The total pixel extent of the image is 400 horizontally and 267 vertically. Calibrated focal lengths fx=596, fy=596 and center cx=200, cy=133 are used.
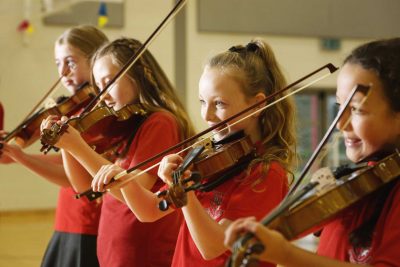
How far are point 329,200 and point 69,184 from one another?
51.5 inches

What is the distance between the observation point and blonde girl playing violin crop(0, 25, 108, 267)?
2.03 metres

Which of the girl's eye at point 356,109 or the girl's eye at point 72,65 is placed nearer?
the girl's eye at point 356,109

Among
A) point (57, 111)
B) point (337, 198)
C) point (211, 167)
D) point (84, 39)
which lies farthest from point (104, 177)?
point (84, 39)

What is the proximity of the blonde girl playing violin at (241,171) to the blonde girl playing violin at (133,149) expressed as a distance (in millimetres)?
Result: 207

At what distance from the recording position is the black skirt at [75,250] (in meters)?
2.02

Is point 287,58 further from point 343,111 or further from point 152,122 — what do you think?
point 343,111

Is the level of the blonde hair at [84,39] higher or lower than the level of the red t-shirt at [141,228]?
higher

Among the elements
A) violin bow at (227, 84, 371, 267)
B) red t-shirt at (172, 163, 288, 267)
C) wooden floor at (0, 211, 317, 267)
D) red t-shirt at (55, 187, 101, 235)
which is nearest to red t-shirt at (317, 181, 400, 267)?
violin bow at (227, 84, 371, 267)

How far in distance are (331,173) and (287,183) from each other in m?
0.36

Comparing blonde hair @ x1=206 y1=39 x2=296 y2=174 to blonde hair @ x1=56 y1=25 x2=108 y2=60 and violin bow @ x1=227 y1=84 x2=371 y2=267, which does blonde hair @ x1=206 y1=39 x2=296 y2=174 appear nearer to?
violin bow @ x1=227 y1=84 x2=371 y2=267

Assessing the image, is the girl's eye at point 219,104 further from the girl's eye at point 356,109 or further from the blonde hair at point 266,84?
the girl's eye at point 356,109

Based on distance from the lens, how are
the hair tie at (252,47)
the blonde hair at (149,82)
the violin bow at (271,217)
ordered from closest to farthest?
the violin bow at (271,217)
the hair tie at (252,47)
the blonde hair at (149,82)

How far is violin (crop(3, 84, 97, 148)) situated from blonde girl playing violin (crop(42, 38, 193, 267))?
0.17 meters

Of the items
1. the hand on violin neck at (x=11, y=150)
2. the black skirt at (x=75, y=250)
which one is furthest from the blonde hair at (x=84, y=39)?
the black skirt at (x=75, y=250)
